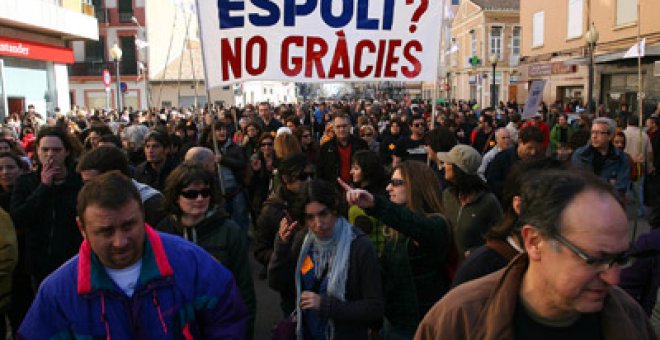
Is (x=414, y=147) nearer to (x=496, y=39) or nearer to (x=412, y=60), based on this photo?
(x=412, y=60)

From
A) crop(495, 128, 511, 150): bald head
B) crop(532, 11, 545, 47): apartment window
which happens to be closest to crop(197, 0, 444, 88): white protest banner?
crop(495, 128, 511, 150): bald head

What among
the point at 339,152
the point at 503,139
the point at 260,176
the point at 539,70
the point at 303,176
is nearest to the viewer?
the point at 303,176

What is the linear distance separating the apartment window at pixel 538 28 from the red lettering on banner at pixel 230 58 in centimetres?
2609

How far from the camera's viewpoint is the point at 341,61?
18.1 ft

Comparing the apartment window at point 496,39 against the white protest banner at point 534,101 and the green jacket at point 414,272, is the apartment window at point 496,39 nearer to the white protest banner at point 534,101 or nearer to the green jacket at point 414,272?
the white protest banner at point 534,101

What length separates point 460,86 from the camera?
4828cm

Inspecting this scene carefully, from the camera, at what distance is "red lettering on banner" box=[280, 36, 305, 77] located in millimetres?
5359

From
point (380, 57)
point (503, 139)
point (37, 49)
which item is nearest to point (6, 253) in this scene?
point (380, 57)

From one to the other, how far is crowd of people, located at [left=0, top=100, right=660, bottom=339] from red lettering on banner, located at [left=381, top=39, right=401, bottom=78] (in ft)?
2.62

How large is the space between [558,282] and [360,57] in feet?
14.2

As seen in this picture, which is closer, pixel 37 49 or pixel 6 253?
pixel 6 253

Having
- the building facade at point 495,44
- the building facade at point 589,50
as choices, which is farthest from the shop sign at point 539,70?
the building facade at point 495,44

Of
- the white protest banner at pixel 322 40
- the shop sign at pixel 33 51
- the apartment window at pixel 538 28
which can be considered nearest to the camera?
the white protest banner at pixel 322 40

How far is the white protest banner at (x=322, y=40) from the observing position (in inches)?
203
